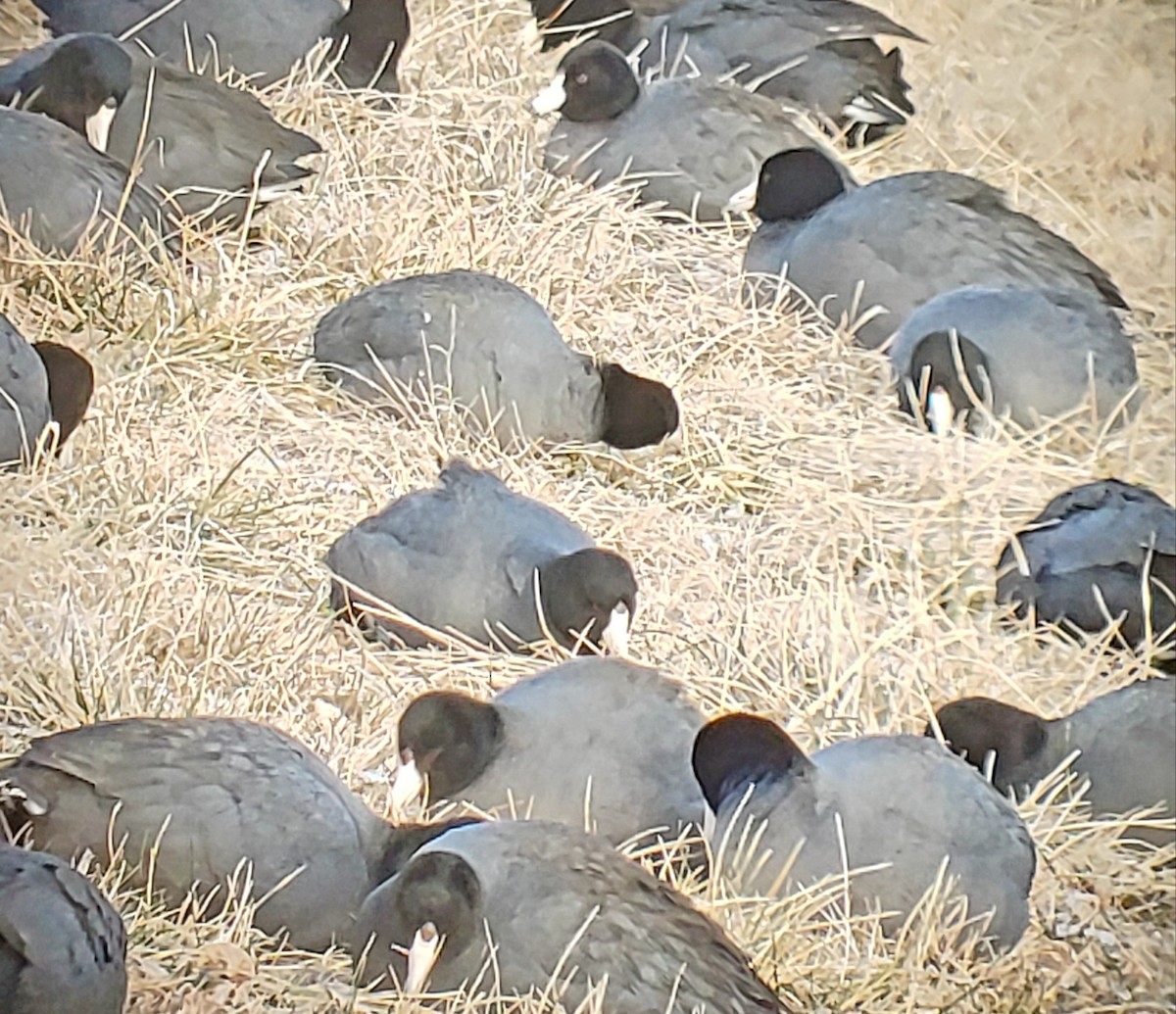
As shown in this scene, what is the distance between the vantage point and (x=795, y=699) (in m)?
2.06

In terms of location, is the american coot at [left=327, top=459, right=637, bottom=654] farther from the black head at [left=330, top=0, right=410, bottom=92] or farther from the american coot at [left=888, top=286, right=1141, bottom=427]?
the black head at [left=330, top=0, right=410, bottom=92]

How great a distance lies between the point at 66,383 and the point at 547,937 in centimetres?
84

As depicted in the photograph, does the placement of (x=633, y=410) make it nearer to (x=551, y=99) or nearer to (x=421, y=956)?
(x=421, y=956)

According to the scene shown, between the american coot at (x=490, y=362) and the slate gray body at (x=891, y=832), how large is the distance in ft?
1.83

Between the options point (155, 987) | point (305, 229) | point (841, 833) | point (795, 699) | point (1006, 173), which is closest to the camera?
point (155, 987)

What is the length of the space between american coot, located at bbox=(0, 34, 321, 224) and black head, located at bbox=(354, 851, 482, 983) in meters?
1.17

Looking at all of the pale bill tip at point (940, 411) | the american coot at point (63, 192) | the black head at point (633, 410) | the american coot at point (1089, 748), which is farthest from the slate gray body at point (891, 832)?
the american coot at point (63, 192)

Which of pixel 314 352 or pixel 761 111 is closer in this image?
pixel 314 352

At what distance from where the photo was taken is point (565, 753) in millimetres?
1932

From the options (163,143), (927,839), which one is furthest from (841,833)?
(163,143)

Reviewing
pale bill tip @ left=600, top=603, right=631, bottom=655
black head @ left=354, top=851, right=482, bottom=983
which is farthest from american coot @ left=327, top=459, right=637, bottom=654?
black head @ left=354, top=851, right=482, bottom=983

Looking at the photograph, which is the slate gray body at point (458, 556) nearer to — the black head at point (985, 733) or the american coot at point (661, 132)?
the black head at point (985, 733)

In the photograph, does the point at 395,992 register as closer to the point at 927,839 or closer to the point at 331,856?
the point at 331,856

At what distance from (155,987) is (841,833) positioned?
644mm
